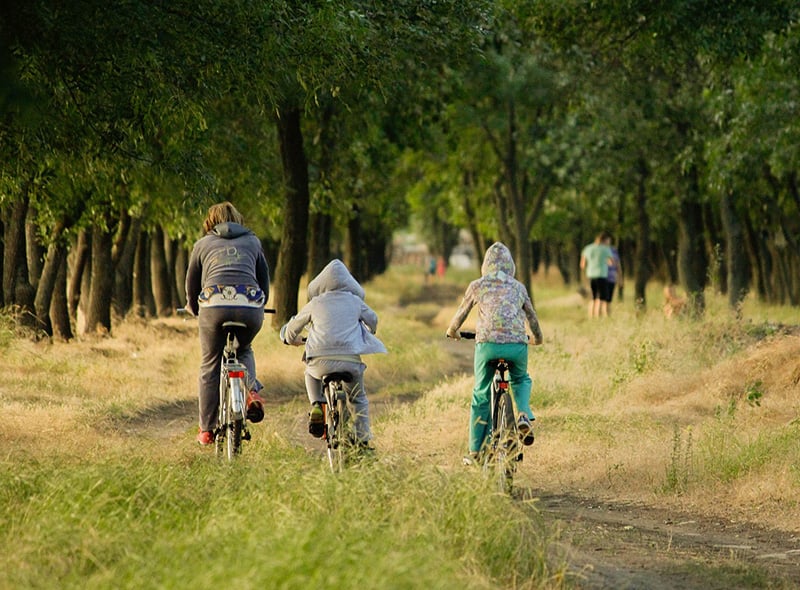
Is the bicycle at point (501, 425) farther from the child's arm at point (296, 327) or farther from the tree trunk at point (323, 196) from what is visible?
the tree trunk at point (323, 196)

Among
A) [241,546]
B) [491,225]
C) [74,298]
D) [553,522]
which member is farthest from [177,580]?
[491,225]

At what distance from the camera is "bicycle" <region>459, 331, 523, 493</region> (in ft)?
32.7

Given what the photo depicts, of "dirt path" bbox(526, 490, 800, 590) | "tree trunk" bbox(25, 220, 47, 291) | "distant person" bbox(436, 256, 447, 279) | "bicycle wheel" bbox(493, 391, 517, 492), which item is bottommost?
"dirt path" bbox(526, 490, 800, 590)

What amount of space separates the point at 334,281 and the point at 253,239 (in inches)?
31.7

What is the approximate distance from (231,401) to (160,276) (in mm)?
23198

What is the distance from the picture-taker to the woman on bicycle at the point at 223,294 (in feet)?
35.0

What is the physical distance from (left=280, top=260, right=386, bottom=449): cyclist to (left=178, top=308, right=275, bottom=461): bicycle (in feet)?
1.44

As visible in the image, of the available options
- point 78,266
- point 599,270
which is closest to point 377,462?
point 78,266

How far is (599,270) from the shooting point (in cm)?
2761

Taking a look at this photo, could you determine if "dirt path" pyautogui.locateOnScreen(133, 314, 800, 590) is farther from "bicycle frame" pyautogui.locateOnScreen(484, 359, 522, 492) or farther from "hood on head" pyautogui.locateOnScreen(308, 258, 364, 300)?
"hood on head" pyautogui.locateOnScreen(308, 258, 364, 300)

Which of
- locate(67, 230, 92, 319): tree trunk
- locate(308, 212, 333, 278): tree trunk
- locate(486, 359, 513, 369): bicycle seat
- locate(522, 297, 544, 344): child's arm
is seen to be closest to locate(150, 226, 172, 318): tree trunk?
locate(308, 212, 333, 278): tree trunk

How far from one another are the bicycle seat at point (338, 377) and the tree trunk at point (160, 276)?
2211cm

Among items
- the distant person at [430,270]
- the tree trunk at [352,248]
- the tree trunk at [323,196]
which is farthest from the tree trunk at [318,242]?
the distant person at [430,270]

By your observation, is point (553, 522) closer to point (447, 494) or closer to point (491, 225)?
point (447, 494)
